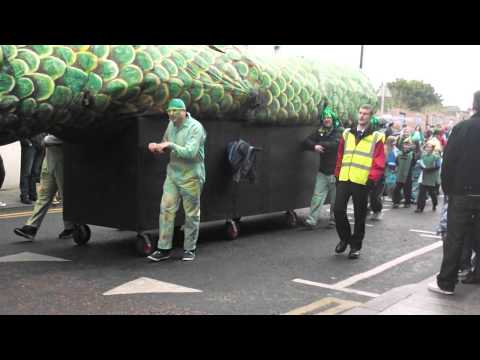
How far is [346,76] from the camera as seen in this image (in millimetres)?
10297

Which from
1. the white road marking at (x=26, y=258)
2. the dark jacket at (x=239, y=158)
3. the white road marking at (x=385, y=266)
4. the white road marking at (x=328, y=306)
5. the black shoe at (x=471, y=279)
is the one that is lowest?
the white road marking at (x=26, y=258)

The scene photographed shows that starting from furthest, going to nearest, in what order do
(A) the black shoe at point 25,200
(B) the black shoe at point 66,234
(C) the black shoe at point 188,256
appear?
(A) the black shoe at point 25,200 < (B) the black shoe at point 66,234 < (C) the black shoe at point 188,256

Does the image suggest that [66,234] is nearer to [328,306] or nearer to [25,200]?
[25,200]

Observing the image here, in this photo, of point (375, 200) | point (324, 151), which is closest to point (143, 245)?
point (324, 151)

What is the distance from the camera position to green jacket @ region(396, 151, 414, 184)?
42.3 feet

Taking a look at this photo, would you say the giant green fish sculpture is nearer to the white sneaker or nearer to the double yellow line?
the white sneaker

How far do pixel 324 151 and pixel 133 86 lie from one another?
363 centimetres

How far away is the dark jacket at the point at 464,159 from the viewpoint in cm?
538

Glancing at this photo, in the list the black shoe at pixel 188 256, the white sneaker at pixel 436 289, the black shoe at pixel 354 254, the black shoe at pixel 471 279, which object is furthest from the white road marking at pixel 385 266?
the black shoe at pixel 188 256

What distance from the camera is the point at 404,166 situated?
1303cm

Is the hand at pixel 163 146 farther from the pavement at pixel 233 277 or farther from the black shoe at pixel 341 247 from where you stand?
the black shoe at pixel 341 247

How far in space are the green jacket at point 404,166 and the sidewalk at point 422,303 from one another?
23.6ft

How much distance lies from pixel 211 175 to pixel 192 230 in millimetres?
1079

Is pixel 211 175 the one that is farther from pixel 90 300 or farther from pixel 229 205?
pixel 90 300
